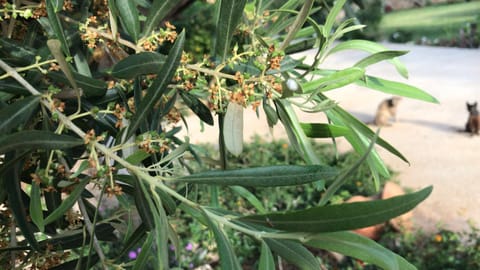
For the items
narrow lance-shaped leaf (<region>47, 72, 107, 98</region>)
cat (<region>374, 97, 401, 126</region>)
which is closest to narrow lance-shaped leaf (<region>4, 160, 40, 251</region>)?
narrow lance-shaped leaf (<region>47, 72, 107, 98</region>)

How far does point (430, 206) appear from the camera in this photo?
3.43m

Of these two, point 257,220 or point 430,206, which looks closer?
point 257,220

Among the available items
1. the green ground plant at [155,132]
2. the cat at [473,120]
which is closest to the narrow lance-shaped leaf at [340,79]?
the green ground plant at [155,132]

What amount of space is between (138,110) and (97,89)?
0.09 metres

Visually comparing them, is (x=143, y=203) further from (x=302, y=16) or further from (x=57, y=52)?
(x=302, y=16)

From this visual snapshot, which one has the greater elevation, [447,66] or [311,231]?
[447,66]

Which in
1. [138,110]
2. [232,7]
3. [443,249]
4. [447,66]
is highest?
[447,66]

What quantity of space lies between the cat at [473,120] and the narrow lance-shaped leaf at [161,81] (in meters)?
4.51

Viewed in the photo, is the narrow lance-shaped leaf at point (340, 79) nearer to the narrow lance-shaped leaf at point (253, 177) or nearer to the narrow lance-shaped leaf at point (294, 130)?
the narrow lance-shaped leaf at point (294, 130)

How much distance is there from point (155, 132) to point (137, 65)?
74 millimetres

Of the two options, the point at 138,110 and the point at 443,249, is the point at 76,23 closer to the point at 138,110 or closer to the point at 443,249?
the point at 138,110

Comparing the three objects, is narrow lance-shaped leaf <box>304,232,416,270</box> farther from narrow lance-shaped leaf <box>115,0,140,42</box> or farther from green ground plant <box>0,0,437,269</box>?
narrow lance-shaped leaf <box>115,0,140,42</box>

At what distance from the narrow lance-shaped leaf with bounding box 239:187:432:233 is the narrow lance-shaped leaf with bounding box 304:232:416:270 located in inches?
0.9

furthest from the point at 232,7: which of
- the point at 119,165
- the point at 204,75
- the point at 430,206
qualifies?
the point at 430,206
